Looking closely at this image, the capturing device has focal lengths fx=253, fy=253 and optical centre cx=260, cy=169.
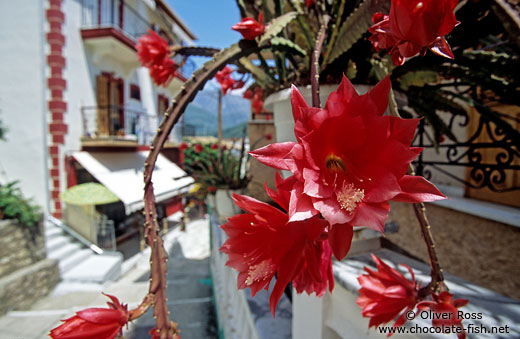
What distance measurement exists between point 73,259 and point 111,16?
536 cm

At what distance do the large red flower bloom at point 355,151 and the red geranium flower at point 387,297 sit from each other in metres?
0.15

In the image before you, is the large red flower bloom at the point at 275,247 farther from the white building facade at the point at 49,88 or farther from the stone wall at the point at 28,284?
the white building facade at the point at 49,88

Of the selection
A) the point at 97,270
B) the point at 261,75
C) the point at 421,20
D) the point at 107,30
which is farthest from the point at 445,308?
the point at 107,30

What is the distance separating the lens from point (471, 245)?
3.99 feet

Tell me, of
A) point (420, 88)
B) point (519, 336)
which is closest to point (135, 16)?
point (420, 88)

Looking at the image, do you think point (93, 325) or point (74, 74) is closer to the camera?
point (93, 325)

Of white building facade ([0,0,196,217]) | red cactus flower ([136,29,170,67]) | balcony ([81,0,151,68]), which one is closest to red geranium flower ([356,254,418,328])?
red cactus flower ([136,29,170,67])

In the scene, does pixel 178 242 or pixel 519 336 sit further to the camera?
pixel 178 242

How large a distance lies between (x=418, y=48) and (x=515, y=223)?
1232 mm

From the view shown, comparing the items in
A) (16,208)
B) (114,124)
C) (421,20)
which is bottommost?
(16,208)

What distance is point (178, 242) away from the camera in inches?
225

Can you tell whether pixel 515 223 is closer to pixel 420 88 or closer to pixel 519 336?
pixel 420 88

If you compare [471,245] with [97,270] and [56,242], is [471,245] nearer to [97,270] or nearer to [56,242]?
[97,270]

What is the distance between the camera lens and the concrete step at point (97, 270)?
427 cm
